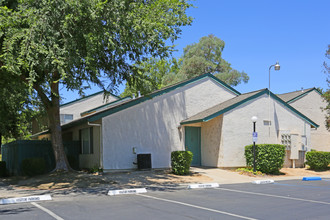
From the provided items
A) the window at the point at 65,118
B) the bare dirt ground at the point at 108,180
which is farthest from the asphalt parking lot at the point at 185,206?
the window at the point at 65,118

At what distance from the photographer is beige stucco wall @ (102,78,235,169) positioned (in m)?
17.9

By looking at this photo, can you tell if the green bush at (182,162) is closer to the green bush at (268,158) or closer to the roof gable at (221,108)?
the roof gable at (221,108)

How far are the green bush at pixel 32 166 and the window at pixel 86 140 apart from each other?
262 centimetres

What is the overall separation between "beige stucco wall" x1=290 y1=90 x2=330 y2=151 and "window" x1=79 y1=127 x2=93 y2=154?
690 inches

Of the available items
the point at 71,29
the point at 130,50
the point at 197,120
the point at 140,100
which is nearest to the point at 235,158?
the point at 197,120

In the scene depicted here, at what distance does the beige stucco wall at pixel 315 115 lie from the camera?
2888cm

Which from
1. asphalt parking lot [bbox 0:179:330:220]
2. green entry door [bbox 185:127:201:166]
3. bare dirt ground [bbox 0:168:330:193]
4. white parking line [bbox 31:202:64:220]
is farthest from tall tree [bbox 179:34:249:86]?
white parking line [bbox 31:202:64:220]

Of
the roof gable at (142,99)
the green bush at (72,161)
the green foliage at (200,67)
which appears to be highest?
the green foliage at (200,67)

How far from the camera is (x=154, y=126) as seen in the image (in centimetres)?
1905

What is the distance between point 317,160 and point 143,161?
10397 millimetres

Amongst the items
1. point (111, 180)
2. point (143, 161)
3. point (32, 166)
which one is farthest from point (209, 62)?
point (111, 180)

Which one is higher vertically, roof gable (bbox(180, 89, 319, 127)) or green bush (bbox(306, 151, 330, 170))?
roof gable (bbox(180, 89, 319, 127))

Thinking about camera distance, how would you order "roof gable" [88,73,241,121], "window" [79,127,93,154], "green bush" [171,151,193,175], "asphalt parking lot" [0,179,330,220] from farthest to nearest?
1. "window" [79,127,93,154]
2. "roof gable" [88,73,241,121]
3. "green bush" [171,151,193,175]
4. "asphalt parking lot" [0,179,330,220]

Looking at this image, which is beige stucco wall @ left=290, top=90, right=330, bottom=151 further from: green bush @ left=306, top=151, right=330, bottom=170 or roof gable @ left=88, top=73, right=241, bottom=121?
roof gable @ left=88, top=73, right=241, bottom=121
